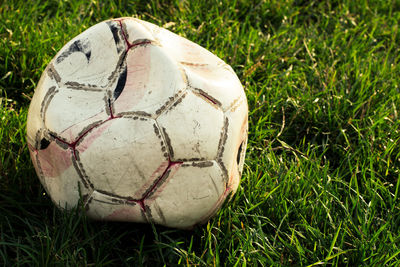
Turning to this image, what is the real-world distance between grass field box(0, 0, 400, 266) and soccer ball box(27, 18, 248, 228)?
145 mm

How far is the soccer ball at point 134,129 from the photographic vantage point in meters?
1.77

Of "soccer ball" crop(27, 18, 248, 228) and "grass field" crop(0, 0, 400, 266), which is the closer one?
"soccer ball" crop(27, 18, 248, 228)

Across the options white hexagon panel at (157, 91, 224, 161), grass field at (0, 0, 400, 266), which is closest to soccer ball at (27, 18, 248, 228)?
white hexagon panel at (157, 91, 224, 161)

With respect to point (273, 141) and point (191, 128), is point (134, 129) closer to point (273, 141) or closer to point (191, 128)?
point (191, 128)

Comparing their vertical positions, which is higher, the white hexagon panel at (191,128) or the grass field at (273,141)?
the white hexagon panel at (191,128)

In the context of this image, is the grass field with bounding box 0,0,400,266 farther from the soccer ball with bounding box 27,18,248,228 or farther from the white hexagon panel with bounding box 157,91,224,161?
the white hexagon panel with bounding box 157,91,224,161

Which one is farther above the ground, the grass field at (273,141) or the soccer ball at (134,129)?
the soccer ball at (134,129)

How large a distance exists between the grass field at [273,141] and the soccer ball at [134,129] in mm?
145

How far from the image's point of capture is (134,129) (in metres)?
1.75

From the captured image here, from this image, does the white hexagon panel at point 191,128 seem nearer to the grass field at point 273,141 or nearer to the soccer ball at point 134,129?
the soccer ball at point 134,129

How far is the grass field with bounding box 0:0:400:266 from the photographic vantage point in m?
1.93

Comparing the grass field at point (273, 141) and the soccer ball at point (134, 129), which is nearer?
the soccer ball at point (134, 129)

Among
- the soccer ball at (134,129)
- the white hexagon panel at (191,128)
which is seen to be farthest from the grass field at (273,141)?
the white hexagon panel at (191,128)

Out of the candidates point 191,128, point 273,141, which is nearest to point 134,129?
point 191,128
